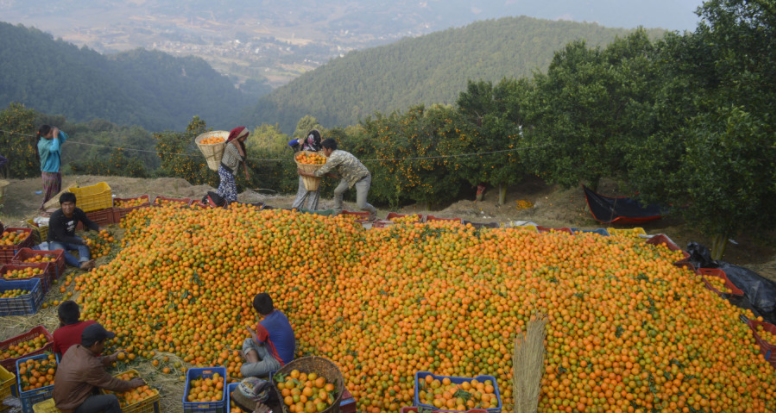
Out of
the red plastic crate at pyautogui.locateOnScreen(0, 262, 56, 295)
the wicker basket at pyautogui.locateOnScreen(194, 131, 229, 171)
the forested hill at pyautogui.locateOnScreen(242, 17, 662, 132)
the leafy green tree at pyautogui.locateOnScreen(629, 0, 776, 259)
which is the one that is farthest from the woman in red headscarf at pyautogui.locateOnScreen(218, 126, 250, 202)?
the forested hill at pyautogui.locateOnScreen(242, 17, 662, 132)

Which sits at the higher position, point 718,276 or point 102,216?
point 102,216

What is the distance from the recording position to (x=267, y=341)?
500 centimetres

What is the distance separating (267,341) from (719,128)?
359 inches

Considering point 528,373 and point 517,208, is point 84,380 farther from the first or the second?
point 517,208

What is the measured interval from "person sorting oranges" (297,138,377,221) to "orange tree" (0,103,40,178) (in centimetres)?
1987

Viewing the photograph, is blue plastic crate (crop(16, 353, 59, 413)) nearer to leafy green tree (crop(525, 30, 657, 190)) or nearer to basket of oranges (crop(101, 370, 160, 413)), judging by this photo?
basket of oranges (crop(101, 370, 160, 413))

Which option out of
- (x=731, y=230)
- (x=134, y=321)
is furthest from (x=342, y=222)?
(x=731, y=230)

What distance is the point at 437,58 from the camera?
4402 inches

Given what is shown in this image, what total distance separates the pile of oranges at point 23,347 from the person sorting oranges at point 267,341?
8.02 feet

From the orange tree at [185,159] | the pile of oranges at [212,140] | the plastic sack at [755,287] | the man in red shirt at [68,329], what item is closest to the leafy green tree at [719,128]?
the plastic sack at [755,287]

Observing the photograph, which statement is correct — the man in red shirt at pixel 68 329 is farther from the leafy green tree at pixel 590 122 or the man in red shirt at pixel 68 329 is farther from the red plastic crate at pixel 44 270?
the leafy green tree at pixel 590 122

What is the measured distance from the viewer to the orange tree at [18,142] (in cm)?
2056

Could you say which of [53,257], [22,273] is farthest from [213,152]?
[22,273]

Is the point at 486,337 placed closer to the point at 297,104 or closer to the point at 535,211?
the point at 535,211
